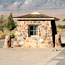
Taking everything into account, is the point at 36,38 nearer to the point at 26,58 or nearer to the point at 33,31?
the point at 33,31

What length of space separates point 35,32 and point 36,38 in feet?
2.17

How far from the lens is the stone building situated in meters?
23.4

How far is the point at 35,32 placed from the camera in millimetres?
23844

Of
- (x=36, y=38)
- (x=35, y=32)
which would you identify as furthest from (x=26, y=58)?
(x=35, y=32)

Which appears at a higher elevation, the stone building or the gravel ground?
the stone building

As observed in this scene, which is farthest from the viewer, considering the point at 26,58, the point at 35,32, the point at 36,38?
the point at 35,32

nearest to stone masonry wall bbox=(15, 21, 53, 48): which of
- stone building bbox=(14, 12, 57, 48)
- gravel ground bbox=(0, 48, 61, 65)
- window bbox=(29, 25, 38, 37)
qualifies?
stone building bbox=(14, 12, 57, 48)

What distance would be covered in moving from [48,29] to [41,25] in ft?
2.47

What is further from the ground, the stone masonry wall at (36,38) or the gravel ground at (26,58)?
the stone masonry wall at (36,38)

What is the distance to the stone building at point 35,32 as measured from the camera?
23.4 meters

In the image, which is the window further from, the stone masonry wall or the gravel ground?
the gravel ground

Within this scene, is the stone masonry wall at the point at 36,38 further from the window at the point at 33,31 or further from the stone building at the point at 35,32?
the window at the point at 33,31

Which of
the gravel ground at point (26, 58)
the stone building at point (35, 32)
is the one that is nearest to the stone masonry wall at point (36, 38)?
the stone building at point (35, 32)

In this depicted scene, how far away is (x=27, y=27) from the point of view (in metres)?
23.8
